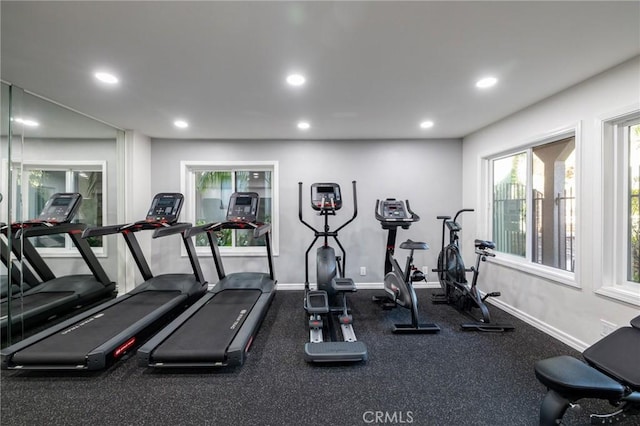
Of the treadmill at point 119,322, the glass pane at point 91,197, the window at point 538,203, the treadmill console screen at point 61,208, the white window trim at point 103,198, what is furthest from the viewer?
the glass pane at point 91,197

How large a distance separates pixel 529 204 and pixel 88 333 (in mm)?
5096

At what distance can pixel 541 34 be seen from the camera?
5.84 ft

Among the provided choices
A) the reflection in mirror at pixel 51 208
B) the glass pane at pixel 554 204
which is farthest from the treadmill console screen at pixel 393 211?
the reflection in mirror at pixel 51 208

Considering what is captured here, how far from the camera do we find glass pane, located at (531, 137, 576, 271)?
281 cm

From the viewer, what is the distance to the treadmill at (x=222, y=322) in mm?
2141

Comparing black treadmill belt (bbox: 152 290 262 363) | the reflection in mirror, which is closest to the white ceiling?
the reflection in mirror

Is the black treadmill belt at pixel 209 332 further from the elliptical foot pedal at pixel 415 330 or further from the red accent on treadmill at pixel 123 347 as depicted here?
the elliptical foot pedal at pixel 415 330

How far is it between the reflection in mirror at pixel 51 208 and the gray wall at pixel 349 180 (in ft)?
2.37

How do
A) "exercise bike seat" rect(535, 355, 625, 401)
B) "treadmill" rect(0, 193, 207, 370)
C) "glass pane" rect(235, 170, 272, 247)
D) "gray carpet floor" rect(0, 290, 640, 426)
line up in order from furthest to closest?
"glass pane" rect(235, 170, 272, 247)
"treadmill" rect(0, 193, 207, 370)
"gray carpet floor" rect(0, 290, 640, 426)
"exercise bike seat" rect(535, 355, 625, 401)

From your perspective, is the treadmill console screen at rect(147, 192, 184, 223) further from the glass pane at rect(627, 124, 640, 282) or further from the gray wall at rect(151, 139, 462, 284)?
the glass pane at rect(627, 124, 640, 282)

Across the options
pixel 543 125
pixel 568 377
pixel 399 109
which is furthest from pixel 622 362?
pixel 399 109

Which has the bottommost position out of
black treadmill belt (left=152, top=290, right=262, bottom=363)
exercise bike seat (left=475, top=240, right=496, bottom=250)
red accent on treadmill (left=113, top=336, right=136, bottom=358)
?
red accent on treadmill (left=113, top=336, right=136, bottom=358)

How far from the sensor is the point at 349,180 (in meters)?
4.40

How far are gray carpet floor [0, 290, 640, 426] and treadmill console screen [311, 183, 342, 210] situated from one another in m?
1.69
